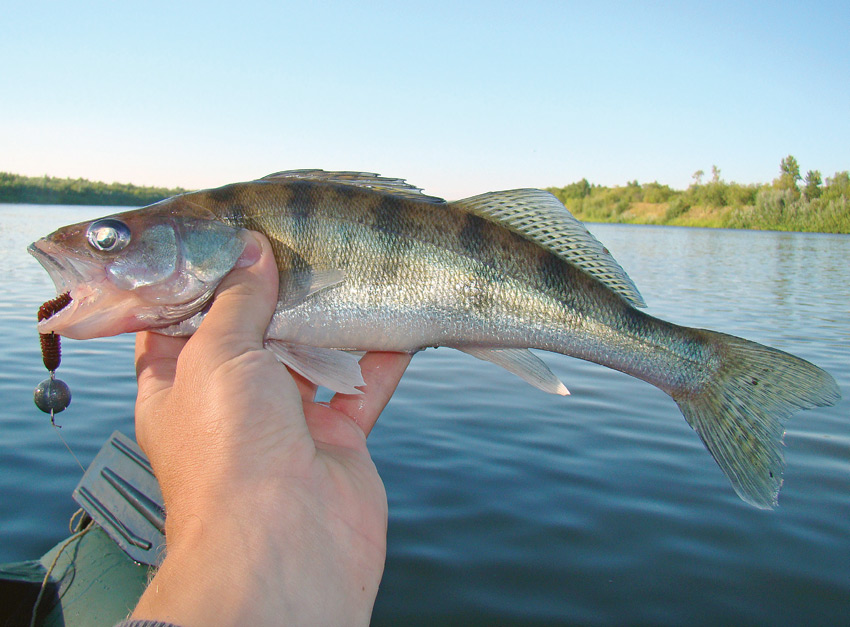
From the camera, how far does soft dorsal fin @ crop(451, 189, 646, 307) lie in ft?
10.7

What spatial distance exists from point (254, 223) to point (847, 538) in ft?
16.8

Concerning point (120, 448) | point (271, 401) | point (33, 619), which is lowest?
point (33, 619)

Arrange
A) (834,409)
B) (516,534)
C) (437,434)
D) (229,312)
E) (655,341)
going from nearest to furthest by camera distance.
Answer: (229,312) < (655,341) < (516,534) < (437,434) < (834,409)

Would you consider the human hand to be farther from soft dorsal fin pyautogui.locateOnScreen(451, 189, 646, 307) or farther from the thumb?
soft dorsal fin pyautogui.locateOnScreen(451, 189, 646, 307)

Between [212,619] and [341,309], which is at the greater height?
[341,309]

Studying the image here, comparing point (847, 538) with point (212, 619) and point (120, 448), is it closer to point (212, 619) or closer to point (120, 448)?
point (212, 619)

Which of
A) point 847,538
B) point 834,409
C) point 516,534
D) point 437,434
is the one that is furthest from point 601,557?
point 834,409

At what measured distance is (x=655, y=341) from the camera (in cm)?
311

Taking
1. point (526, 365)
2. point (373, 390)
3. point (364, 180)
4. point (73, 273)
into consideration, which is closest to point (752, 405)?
point (526, 365)

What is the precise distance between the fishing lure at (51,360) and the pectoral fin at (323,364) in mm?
1028

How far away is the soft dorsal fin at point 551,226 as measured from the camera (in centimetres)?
326

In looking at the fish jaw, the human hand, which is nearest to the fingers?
the human hand

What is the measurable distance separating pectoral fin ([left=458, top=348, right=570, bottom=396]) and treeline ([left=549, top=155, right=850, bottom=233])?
44427mm

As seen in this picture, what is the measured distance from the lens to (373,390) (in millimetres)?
3424
